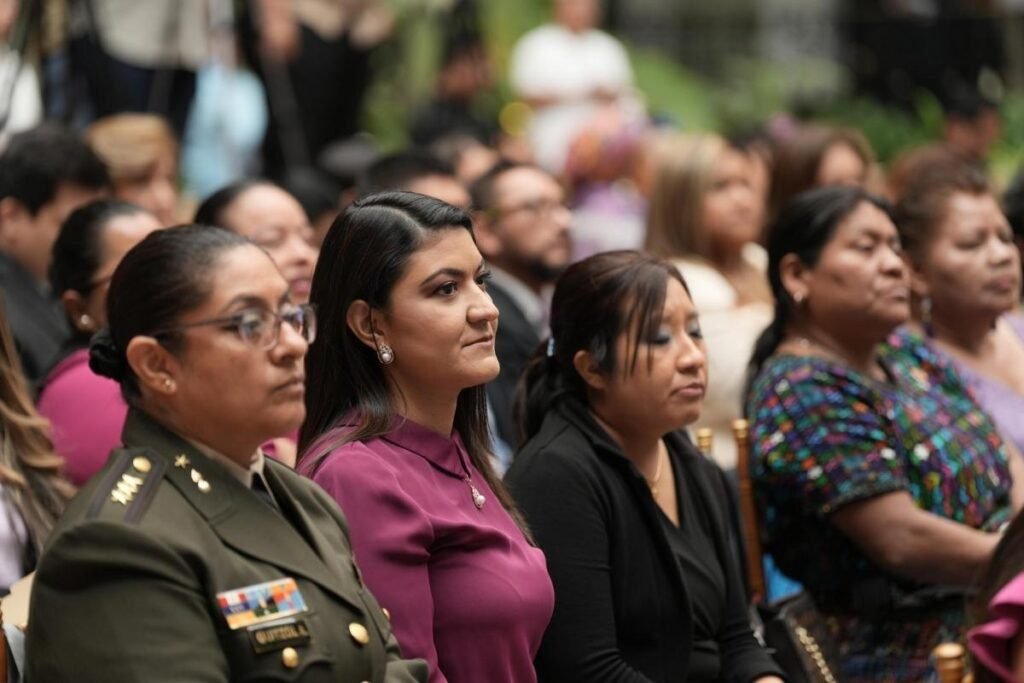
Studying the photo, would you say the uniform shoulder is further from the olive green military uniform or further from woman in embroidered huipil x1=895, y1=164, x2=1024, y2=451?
woman in embroidered huipil x1=895, y1=164, x2=1024, y2=451

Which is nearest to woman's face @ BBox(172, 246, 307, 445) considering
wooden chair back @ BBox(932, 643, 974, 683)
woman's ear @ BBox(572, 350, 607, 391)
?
woman's ear @ BBox(572, 350, 607, 391)

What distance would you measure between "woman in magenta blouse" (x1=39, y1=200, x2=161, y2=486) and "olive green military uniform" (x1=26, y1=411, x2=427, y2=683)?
1216mm

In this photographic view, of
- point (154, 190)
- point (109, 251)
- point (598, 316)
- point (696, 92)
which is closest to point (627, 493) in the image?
point (598, 316)

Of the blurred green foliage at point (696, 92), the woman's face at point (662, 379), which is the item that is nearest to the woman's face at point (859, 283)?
the woman's face at point (662, 379)

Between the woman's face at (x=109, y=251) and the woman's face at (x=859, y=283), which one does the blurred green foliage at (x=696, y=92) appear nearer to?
the woman's face at (x=859, y=283)

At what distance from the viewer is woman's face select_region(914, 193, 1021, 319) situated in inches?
209

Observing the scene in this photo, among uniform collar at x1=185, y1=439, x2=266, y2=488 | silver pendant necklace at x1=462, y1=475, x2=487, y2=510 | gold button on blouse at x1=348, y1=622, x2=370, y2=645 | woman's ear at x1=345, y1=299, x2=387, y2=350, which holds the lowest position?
gold button on blouse at x1=348, y1=622, x2=370, y2=645

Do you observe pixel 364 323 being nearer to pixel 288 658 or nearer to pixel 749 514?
pixel 288 658

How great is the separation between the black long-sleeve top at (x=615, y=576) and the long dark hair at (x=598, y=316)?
7 centimetres

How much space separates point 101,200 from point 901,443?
2.19 meters

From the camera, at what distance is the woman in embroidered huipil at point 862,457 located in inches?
176

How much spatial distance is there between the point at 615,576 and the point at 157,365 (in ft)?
4.23

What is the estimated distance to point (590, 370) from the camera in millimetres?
4027

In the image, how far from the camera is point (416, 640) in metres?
3.26
